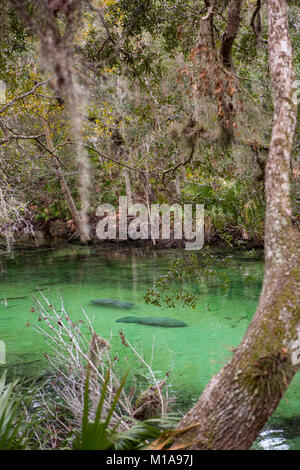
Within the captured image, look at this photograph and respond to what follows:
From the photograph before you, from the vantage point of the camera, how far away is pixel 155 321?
7777mm

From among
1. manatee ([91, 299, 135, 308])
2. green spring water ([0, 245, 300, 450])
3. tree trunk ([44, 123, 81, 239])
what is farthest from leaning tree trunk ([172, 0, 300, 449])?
manatee ([91, 299, 135, 308])

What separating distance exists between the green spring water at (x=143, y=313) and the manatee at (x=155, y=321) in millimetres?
175

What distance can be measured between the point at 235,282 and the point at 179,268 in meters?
5.75

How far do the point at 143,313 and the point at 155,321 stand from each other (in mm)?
750

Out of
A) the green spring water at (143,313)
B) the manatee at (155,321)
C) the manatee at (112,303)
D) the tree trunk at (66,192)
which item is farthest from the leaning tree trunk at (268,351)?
the manatee at (112,303)

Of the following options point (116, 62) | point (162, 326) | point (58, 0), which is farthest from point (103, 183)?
point (58, 0)

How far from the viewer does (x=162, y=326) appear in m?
7.53

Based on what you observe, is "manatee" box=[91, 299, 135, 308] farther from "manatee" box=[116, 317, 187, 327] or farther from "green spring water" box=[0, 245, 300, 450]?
"manatee" box=[116, 317, 187, 327]

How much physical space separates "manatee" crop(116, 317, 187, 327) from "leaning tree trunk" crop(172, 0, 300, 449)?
537 cm

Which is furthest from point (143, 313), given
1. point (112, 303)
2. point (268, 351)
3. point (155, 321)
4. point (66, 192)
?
point (268, 351)

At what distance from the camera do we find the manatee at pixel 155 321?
300 inches

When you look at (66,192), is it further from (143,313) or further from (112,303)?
(143,313)

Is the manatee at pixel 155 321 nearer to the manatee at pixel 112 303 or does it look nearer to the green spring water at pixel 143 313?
the green spring water at pixel 143 313

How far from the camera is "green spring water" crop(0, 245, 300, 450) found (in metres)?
5.02
